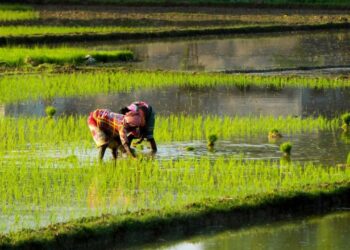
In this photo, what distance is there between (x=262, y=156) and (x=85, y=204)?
2469mm

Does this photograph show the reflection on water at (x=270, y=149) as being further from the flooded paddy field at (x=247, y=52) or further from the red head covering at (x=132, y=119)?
the flooded paddy field at (x=247, y=52)

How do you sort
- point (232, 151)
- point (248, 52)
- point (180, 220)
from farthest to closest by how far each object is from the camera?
point (248, 52), point (232, 151), point (180, 220)

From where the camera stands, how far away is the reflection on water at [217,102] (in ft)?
41.5

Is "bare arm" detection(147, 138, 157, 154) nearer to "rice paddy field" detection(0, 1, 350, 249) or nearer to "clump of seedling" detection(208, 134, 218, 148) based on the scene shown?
"rice paddy field" detection(0, 1, 350, 249)

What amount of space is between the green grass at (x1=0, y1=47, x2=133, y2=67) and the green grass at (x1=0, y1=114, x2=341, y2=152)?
5247 mm

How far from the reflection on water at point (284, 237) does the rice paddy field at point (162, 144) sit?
0.24 metres

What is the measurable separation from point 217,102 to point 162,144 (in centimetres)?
315

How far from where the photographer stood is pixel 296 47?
21.1m

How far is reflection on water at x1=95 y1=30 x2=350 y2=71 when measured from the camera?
1820 cm

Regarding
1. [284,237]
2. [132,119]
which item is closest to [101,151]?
[132,119]

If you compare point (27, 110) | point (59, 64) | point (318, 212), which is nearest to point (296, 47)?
point (59, 64)

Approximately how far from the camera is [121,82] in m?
14.9

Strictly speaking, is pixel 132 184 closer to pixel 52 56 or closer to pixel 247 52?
pixel 52 56

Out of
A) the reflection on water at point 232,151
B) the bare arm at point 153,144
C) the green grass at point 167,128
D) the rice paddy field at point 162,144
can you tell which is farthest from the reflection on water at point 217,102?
the bare arm at point 153,144
